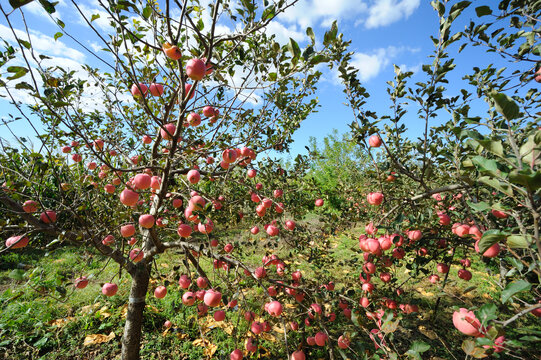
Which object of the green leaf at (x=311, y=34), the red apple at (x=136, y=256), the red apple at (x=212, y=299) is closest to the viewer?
the green leaf at (x=311, y=34)

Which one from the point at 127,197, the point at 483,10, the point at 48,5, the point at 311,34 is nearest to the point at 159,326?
the point at 127,197

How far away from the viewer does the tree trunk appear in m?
2.17

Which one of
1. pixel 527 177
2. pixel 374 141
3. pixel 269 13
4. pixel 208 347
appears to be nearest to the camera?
pixel 527 177

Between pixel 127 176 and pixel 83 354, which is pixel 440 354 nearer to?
pixel 83 354

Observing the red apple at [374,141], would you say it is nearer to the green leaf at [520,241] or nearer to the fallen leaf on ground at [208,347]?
the green leaf at [520,241]

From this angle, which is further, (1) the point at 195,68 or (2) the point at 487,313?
(1) the point at 195,68

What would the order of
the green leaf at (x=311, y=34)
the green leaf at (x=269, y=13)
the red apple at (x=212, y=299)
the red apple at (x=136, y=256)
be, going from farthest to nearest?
the red apple at (x=136, y=256), the red apple at (x=212, y=299), the green leaf at (x=311, y=34), the green leaf at (x=269, y=13)

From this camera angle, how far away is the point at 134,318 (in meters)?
2.18

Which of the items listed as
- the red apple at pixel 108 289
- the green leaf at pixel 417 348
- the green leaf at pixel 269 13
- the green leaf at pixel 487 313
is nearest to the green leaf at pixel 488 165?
the green leaf at pixel 487 313

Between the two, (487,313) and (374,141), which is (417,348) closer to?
(487,313)

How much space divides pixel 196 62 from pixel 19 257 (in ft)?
20.6

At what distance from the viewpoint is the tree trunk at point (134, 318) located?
7.11ft

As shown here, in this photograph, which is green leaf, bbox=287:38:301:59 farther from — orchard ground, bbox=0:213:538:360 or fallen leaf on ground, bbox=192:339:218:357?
fallen leaf on ground, bbox=192:339:218:357

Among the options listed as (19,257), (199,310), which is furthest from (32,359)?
(19,257)
